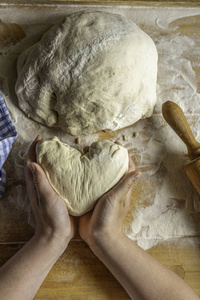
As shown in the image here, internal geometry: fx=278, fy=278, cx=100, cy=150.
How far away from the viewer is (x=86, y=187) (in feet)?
3.18

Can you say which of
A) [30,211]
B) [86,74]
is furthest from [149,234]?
[86,74]

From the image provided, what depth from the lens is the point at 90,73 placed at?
3.25 feet

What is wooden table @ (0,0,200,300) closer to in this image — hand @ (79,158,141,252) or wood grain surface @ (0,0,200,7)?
hand @ (79,158,141,252)

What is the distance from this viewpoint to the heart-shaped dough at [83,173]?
0.97m

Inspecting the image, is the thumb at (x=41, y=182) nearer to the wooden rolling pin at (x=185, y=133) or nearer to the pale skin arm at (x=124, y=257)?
the pale skin arm at (x=124, y=257)

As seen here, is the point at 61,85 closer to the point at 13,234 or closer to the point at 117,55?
the point at 117,55

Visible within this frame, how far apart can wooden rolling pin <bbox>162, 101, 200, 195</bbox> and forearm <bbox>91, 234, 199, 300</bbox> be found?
0.34 meters

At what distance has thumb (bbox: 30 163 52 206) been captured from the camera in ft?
3.12

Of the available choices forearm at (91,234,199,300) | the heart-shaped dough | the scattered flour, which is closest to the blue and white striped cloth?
the scattered flour

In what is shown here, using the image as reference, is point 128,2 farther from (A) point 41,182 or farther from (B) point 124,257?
(B) point 124,257

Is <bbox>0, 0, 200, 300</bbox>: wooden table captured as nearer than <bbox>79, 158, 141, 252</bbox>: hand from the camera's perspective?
No

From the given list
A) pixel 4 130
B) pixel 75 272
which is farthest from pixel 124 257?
pixel 4 130

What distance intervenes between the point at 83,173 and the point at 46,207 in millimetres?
174

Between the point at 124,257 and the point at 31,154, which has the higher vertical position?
the point at 31,154
